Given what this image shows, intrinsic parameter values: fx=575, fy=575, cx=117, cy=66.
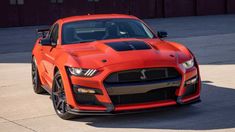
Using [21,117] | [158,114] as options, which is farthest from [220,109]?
[21,117]

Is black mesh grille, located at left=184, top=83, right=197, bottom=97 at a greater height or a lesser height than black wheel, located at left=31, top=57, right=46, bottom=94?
greater

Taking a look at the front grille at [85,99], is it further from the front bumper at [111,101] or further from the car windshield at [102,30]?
the car windshield at [102,30]

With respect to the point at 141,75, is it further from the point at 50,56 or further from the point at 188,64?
the point at 50,56

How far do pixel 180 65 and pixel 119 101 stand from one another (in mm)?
984

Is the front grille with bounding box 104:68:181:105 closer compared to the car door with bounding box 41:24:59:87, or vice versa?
the front grille with bounding box 104:68:181:105

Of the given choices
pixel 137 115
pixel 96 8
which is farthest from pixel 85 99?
pixel 96 8

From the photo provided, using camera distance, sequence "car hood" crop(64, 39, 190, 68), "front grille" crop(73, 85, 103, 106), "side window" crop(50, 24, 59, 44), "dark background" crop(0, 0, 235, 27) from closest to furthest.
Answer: "front grille" crop(73, 85, 103, 106) < "car hood" crop(64, 39, 190, 68) < "side window" crop(50, 24, 59, 44) < "dark background" crop(0, 0, 235, 27)

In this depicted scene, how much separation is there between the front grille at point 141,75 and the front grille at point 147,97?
0.17 metres

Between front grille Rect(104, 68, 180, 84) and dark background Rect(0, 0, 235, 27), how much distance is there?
906 inches

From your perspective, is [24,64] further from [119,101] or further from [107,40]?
[119,101]

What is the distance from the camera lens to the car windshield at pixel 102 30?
9039 mm

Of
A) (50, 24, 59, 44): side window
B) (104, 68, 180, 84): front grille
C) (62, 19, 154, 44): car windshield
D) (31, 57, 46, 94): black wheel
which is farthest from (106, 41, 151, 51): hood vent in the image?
(31, 57, 46, 94): black wheel

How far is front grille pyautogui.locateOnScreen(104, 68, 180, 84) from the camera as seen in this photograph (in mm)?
7496

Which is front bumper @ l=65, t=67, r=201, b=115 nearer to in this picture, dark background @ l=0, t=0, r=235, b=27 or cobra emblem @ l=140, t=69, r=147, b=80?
cobra emblem @ l=140, t=69, r=147, b=80
